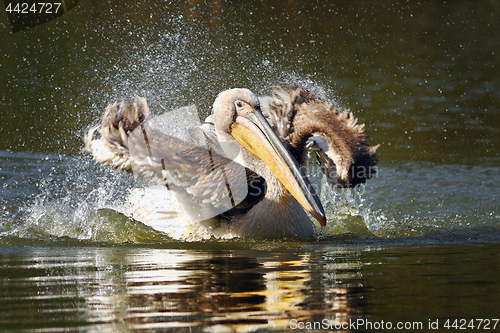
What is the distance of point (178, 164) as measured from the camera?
5.49 metres

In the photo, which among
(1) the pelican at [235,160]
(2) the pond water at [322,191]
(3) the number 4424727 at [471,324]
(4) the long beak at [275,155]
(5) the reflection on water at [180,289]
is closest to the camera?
(3) the number 4424727 at [471,324]

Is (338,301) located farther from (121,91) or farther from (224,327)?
(121,91)

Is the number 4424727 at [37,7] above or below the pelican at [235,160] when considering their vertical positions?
above

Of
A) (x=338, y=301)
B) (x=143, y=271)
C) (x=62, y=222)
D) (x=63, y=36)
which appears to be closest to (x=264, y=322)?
(x=338, y=301)

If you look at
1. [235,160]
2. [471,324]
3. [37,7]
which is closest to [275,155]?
[235,160]

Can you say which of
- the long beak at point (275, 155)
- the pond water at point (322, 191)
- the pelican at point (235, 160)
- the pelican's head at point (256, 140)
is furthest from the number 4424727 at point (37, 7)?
the long beak at point (275, 155)

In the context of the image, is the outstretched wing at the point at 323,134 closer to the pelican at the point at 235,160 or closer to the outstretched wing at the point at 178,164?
the pelican at the point at 235,160

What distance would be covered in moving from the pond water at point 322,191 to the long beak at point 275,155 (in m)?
0.43

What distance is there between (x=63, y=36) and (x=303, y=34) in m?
6.57

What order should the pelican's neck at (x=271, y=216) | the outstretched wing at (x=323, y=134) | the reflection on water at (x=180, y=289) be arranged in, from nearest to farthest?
the reflection on water at (x=180, y=289) → the pelican's neck at (x=271, y=216) → the outstretched wing at (x=323, y=134)

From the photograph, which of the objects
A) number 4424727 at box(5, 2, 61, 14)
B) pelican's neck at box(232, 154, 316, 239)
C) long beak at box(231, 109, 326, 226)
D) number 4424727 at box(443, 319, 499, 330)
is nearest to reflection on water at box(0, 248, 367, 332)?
number 4424727 at box(443, 319, 499, 330)

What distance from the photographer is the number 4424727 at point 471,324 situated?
8.70 feet

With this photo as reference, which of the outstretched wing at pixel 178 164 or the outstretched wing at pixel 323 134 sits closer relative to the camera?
the outstretched wing at pixel 178 164

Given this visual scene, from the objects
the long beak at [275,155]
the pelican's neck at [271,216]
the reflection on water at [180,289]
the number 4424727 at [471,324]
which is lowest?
the number 4424727 at [471,324]
